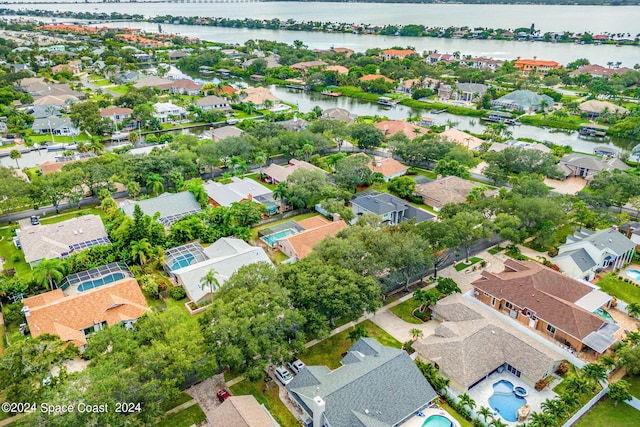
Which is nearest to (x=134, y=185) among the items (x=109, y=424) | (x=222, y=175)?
(x=222, y=175)

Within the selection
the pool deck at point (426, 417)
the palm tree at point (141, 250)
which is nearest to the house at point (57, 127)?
the palm tree at point (141, 250)

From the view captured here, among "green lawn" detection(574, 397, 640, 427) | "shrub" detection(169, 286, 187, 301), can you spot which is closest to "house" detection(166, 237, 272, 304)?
"shrub" detection(169, 286, 187, 301)

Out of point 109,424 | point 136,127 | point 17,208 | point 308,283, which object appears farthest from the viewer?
point 136,127

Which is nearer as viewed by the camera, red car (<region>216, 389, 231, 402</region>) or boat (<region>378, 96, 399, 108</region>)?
red car (<region>216, 389, 231, 402</region>)

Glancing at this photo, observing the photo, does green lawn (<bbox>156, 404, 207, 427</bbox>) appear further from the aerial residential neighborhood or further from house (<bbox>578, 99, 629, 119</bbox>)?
house (<bbox>578, 99, 629, 119</bbox>)

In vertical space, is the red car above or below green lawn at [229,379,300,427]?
above

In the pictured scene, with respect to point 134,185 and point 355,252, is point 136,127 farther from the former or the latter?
point 355,252
